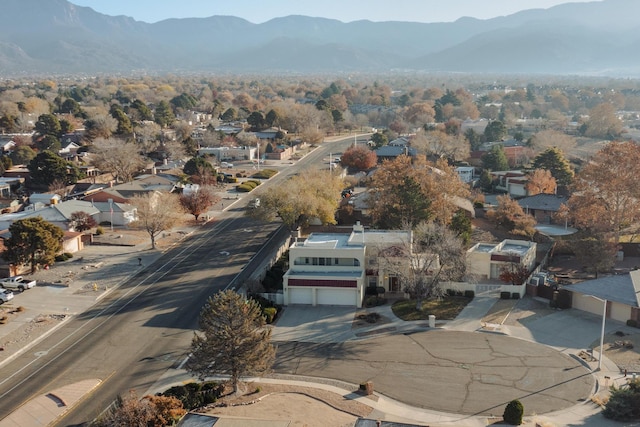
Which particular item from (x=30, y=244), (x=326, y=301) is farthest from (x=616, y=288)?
(x=30, y=244)

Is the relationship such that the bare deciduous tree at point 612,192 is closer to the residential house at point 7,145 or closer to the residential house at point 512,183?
the residential house at point 512,183

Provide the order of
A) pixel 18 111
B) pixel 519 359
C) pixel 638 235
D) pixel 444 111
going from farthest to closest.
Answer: pixel 444 111 → pixel 18 111 → pixel 638 235 → pixel 519 359

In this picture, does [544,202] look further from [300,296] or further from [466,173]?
[300,296]

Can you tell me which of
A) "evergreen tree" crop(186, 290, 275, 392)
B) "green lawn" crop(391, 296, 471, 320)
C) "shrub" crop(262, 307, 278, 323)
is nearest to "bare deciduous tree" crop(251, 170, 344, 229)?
"green lawn" crop(391, 296, 471, 320)

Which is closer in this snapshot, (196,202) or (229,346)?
(229,346)

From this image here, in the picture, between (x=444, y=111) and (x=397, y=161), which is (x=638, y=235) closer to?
(x=397, y=161)

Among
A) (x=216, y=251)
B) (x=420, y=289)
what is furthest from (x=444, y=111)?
(x=420, y=289)
